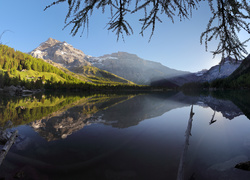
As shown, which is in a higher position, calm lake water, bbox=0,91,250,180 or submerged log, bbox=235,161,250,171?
submerged log, bbox=235,161,250,171

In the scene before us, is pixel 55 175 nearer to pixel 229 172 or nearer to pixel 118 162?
pixel 118 162

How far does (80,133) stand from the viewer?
11.4m

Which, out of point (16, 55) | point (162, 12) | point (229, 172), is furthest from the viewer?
point (16, 55)

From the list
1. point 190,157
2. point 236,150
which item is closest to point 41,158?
point 190,157

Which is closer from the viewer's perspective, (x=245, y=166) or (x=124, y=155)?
(x=245, y=166)

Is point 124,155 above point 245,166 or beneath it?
beneath

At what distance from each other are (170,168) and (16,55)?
25242cm

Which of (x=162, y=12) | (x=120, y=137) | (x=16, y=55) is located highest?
(x=16, y=55)

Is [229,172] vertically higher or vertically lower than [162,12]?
lower

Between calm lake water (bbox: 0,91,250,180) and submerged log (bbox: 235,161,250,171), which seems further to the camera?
submerged log (bbox: 235,161,250,171)

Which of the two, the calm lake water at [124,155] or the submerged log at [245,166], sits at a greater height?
the submerged log at [245,166]

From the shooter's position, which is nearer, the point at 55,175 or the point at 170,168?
the point at 55,175

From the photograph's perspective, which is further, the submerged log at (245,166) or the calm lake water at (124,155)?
the submerged log at (245,166)

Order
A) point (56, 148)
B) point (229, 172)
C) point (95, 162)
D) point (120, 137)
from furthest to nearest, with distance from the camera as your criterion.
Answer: point (120, 137) → point (56, 148) → point (95, 162) → point (229, 172)
